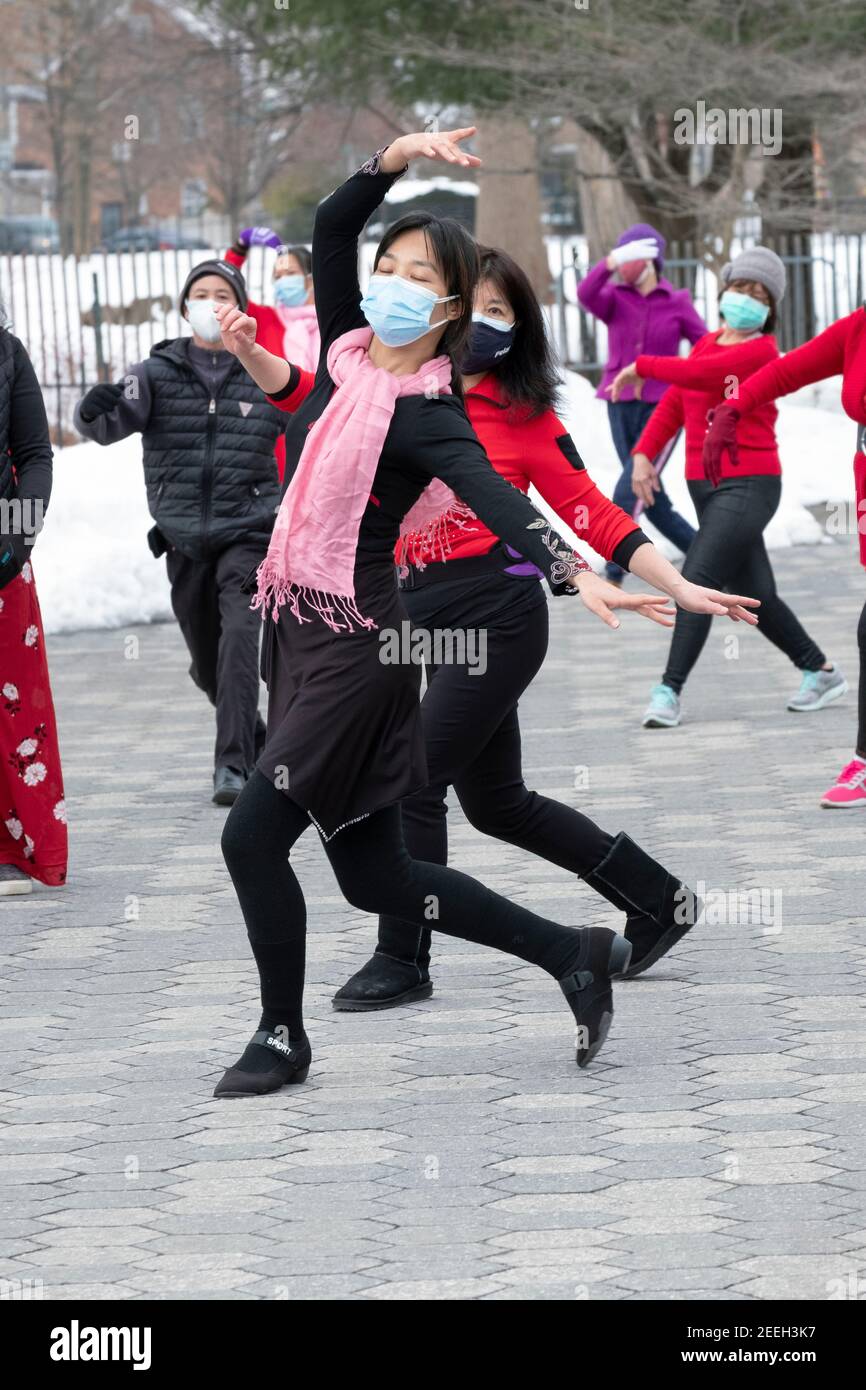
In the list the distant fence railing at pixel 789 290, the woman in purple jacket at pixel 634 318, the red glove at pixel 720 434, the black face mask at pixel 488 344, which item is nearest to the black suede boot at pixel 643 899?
the black face mask at pixel 488 344

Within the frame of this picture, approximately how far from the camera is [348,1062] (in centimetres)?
484

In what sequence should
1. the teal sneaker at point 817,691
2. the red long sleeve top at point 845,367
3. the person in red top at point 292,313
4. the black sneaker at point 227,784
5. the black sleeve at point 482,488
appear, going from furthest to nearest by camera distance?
the person in red top at point 292,313 < the teal sneaker at point 817,691 < the black sneaker at point 227,784 < the red long sleeve top at point 845,367 < the black sleeve at point 482,488

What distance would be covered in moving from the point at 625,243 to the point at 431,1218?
1032 centimetres

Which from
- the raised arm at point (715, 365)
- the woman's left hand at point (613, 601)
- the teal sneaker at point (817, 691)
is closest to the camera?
the woman's left hand at point (613, 601)

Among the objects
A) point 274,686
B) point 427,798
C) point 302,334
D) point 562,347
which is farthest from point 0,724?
point 562,347

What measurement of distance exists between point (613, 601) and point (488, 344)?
1384 mm

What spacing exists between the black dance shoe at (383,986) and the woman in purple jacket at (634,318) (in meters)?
7.60

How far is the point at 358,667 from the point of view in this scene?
4.39 meters

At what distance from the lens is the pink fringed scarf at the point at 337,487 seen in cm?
430

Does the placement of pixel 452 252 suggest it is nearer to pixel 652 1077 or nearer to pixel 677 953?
pixel 652 1077

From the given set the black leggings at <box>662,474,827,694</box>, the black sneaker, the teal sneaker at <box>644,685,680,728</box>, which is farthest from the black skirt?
the teal sneaker at <box>644,685,680,728</box>

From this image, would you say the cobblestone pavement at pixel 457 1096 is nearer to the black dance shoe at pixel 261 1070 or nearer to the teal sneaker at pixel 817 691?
the black dance shoe at pixel 261 1070

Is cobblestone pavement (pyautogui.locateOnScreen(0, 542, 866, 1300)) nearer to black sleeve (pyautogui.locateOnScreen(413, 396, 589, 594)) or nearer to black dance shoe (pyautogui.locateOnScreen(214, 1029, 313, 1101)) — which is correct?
black dance shoe (pyautogui.locateOnScreen(214, 1029, 313, 1101))

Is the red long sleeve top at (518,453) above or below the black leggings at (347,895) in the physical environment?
above
